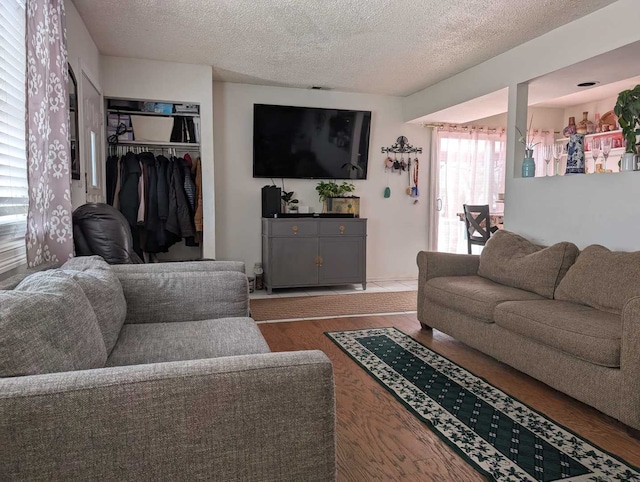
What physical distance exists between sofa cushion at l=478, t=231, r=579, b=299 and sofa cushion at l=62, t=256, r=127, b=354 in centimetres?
246

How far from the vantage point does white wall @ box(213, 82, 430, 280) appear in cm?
512

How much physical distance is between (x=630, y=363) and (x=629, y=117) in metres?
1.67

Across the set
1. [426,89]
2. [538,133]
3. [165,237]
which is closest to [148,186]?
[165,237]

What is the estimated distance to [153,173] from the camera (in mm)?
4438

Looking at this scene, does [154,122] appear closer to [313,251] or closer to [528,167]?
[313,251]

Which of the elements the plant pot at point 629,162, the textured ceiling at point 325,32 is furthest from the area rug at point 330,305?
the textured ceiling at point 325,32

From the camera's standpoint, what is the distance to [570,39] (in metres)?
3.30

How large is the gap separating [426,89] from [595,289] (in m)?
3.39

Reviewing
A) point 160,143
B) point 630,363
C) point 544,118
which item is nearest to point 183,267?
point 630,363

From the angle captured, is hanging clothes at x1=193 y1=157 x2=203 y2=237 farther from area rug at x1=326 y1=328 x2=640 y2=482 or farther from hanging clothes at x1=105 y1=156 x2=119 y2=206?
area rug at x1=326 y1=328 x2=640 y2=482

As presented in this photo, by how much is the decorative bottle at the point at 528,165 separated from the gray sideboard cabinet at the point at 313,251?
1894 millimetres

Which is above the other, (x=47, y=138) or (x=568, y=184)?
(x=47, y=138)

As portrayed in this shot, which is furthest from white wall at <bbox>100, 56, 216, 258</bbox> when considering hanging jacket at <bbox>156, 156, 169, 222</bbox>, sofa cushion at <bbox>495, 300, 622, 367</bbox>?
sofa cushion at <bbox>495, 300, 622, 367</bbox>

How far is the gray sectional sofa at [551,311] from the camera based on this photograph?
2035 mm
